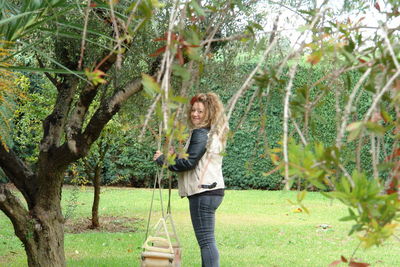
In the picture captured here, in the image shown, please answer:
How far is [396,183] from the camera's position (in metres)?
1.14

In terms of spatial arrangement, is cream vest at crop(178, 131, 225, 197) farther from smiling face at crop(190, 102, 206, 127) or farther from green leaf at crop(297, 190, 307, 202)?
green leaf at crop(297, 190, 307, 202)

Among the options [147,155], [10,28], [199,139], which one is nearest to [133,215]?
[147,155]

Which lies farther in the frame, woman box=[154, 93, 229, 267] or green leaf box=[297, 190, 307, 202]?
woman box=[154, 93, 229, 267]

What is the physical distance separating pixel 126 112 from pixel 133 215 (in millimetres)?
4353

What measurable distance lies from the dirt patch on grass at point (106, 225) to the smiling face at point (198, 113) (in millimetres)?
4337

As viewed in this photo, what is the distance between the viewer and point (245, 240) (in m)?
7.16

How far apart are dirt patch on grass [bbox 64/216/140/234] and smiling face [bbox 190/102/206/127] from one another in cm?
434

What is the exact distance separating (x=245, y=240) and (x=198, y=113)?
361 centimetres

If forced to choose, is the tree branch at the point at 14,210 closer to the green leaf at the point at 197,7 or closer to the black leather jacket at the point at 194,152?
the black leather jacket at the point at 194,152

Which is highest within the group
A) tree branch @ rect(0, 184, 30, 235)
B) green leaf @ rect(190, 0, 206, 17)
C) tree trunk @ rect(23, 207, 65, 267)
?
green leaf @ rect(190, 0, 206, 17)

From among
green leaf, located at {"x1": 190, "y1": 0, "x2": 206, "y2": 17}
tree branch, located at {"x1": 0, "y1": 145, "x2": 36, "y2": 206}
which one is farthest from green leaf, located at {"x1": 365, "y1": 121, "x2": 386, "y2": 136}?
tree branch, located at {"x1": 0, "y1": 145, "x2": 36, "y2": 206}

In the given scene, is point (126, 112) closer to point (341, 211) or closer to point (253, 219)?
point (253, 219)

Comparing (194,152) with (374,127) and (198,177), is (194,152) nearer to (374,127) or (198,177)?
(198,177)

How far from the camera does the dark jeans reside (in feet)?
12.7
